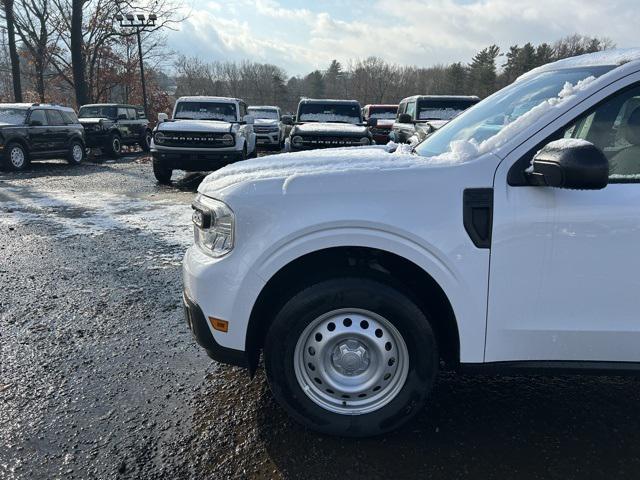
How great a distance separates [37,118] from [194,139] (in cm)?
695

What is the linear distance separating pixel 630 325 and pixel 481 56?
67760mm

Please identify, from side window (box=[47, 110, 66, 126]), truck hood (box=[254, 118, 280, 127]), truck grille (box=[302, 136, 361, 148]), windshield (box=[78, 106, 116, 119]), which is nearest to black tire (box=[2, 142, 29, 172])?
side window (box=[47, 110, 66, 126])

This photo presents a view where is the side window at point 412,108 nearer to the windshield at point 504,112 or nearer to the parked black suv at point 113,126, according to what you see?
the parked black suv at point 113,126

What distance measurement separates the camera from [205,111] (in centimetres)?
1283

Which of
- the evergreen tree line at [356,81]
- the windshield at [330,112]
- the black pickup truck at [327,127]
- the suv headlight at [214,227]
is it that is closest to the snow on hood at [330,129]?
the black pickup truck at [327,127]

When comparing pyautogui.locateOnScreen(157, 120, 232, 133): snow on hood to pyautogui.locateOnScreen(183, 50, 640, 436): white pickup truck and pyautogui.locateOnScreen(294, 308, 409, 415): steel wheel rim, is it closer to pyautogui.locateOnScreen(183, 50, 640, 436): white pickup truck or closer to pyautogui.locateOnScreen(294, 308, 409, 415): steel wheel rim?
pyautogui.locateOnScreen(183, 50, 640, 436): white pickup truck

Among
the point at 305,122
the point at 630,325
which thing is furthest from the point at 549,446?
the point at 305,122

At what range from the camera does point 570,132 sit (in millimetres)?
2352

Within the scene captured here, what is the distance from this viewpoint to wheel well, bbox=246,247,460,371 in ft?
8.07

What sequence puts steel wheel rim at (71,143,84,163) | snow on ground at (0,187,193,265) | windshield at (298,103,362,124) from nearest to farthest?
snow on ground at (0,187,193,265) < windshield at (298,103,362,124) < steel wheel rim at (71,143,84,163)

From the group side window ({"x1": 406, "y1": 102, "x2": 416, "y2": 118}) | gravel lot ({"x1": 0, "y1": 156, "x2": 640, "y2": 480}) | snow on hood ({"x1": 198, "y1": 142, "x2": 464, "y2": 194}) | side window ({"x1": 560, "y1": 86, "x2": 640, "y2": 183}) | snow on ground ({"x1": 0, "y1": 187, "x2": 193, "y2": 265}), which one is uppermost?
side window ({"x1": 406, "y1": 102, "x2": 416, "y2": 118})

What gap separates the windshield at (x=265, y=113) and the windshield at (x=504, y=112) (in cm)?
2148

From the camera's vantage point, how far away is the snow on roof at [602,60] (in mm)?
2491

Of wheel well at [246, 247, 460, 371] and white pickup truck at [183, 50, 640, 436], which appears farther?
wheel well at [246, 247, 460, 371]
